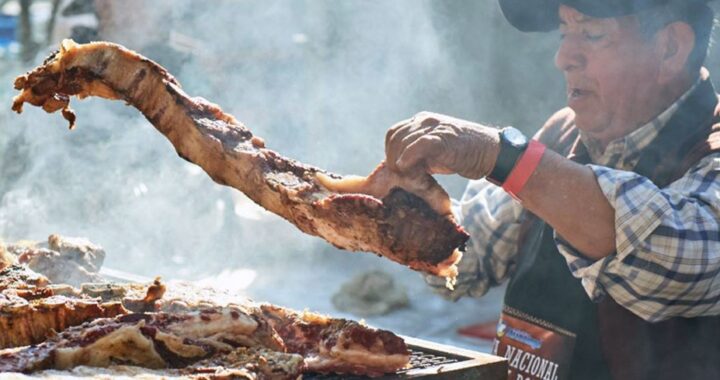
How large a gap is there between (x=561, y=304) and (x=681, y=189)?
2.38 ft

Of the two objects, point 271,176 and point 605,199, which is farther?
point 605,199

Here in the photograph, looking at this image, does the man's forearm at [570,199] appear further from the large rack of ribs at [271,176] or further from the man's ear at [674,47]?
the man's ear at [674,47]

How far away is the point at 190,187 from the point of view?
28.7 ft

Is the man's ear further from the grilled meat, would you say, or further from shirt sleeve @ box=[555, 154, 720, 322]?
the grilled meat

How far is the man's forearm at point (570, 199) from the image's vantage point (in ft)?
10.6

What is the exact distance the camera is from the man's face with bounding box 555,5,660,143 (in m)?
3.70

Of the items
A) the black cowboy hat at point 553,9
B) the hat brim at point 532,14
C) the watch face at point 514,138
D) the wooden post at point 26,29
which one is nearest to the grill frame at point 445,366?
the watch face at point 514,138

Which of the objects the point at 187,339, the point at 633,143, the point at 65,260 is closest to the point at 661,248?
the point at 633,143

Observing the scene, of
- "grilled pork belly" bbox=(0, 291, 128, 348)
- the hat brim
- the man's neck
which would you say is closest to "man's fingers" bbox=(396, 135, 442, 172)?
"grilled pork belly" bbox=(0, 291, 128, 348)

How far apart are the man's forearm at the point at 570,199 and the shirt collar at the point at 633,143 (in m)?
0.61

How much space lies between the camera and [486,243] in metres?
4.30

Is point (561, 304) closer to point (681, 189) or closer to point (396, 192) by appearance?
point (681, 189)

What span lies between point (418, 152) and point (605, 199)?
0.75m

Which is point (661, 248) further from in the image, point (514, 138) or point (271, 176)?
point (271, 176)
